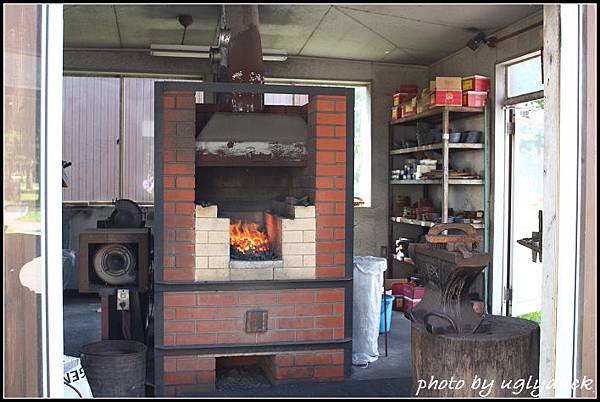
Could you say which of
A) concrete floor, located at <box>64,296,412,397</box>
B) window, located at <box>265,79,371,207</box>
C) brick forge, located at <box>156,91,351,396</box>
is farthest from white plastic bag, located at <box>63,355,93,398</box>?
window, located at <box>265,79,371,207</box>

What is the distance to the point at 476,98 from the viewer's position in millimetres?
5945

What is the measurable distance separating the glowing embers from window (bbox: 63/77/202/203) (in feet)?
8.47

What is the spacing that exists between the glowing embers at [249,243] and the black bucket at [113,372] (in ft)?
2.80

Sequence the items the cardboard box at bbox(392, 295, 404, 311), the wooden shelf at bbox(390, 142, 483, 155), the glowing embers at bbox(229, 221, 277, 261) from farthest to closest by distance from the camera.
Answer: the cardboard box at bbox(392, 295, 404, 311), the wooden shelf at bbox(390, 142, 483, 155), the glowing embers at bbox(229, 221, 277, 261)

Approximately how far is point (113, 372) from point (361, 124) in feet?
14.8

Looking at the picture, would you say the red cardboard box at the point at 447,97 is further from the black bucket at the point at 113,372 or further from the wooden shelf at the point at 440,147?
the black bucket at the point at 113,372

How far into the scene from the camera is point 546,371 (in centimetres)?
223

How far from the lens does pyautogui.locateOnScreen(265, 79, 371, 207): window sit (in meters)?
7.38

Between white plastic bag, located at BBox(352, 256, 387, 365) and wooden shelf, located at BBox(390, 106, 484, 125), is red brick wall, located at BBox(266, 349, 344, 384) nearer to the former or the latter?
white plastic bag, located at BBox(352, 256, 387, 365)

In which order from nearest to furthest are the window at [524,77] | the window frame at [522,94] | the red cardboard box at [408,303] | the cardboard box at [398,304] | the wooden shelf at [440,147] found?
the window frame at [522,94] < the window at [524,77] < the red cardboard box at [408,303] < the wooden shelf at [440,147] < the cardboard box at [398,304]

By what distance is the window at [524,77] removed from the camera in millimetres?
5480

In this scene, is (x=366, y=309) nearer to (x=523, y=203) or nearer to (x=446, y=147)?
(x=446, y=147)

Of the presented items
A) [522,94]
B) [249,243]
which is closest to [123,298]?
[249,243]

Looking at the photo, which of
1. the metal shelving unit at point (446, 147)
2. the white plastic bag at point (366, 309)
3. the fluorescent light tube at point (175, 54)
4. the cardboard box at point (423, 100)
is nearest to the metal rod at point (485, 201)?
the metal shelving unit at point (446, 147)
